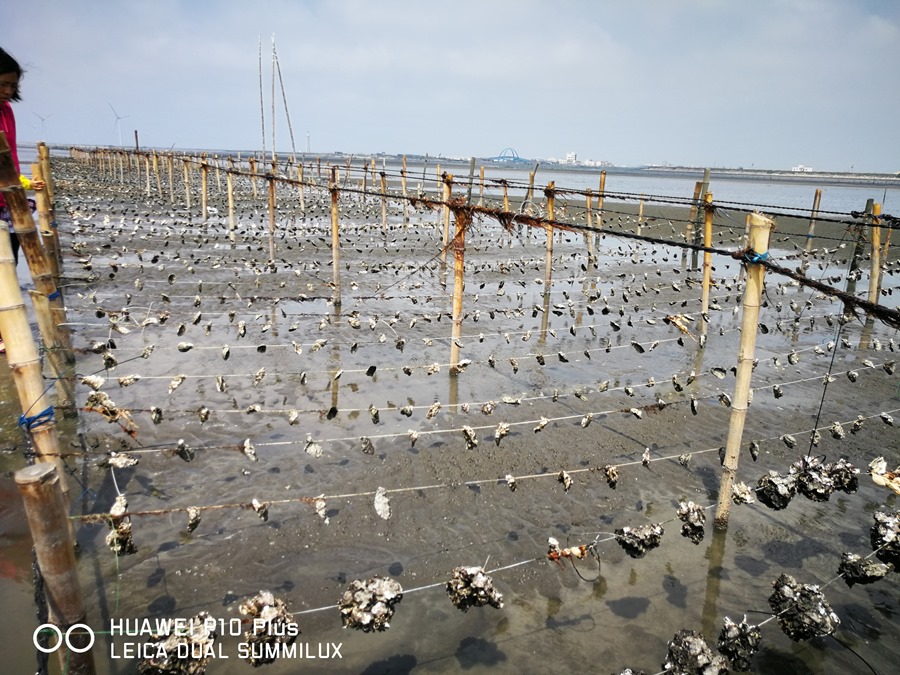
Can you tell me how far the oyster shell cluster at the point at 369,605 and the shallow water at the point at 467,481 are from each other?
104 cm

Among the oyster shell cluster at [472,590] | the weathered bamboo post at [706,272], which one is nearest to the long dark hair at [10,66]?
the oyster shell cluster at [472,590]

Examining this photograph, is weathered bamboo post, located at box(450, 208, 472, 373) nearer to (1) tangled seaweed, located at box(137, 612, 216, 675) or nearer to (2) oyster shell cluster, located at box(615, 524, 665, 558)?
(2) oyster shell cluster, located at box(615, 524, 665, 558)

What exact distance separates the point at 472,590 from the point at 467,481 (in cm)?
322

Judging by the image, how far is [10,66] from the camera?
538cm

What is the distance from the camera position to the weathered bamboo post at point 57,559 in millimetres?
3473

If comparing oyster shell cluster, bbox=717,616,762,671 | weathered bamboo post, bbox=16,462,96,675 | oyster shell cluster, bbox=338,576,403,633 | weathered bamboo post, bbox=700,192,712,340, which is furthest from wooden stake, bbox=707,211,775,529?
weathered bamboo post, bbox=700,192,712,340

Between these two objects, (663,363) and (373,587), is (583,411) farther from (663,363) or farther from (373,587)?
(373,587)

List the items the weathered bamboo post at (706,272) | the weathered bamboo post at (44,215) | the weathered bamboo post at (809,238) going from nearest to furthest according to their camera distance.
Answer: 1. the weathered bamboo post at (44,215)
2. the weathered bamboo post at (706,272)
3. the weathered bamboo post at (809,238)

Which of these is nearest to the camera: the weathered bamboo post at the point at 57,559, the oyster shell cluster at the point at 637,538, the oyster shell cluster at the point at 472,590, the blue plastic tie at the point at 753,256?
the weathered bamboo post at the point at 57,559

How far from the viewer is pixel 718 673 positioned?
427cm

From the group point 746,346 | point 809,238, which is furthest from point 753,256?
point 809,238

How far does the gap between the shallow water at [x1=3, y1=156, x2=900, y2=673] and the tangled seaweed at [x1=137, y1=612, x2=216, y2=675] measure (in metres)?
1.09

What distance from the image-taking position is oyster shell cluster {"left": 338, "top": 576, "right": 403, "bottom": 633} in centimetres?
422

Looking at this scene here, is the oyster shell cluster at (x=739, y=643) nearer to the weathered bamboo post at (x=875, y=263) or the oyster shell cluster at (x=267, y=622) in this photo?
the oyster shell cluster at (x=267, y=622)
